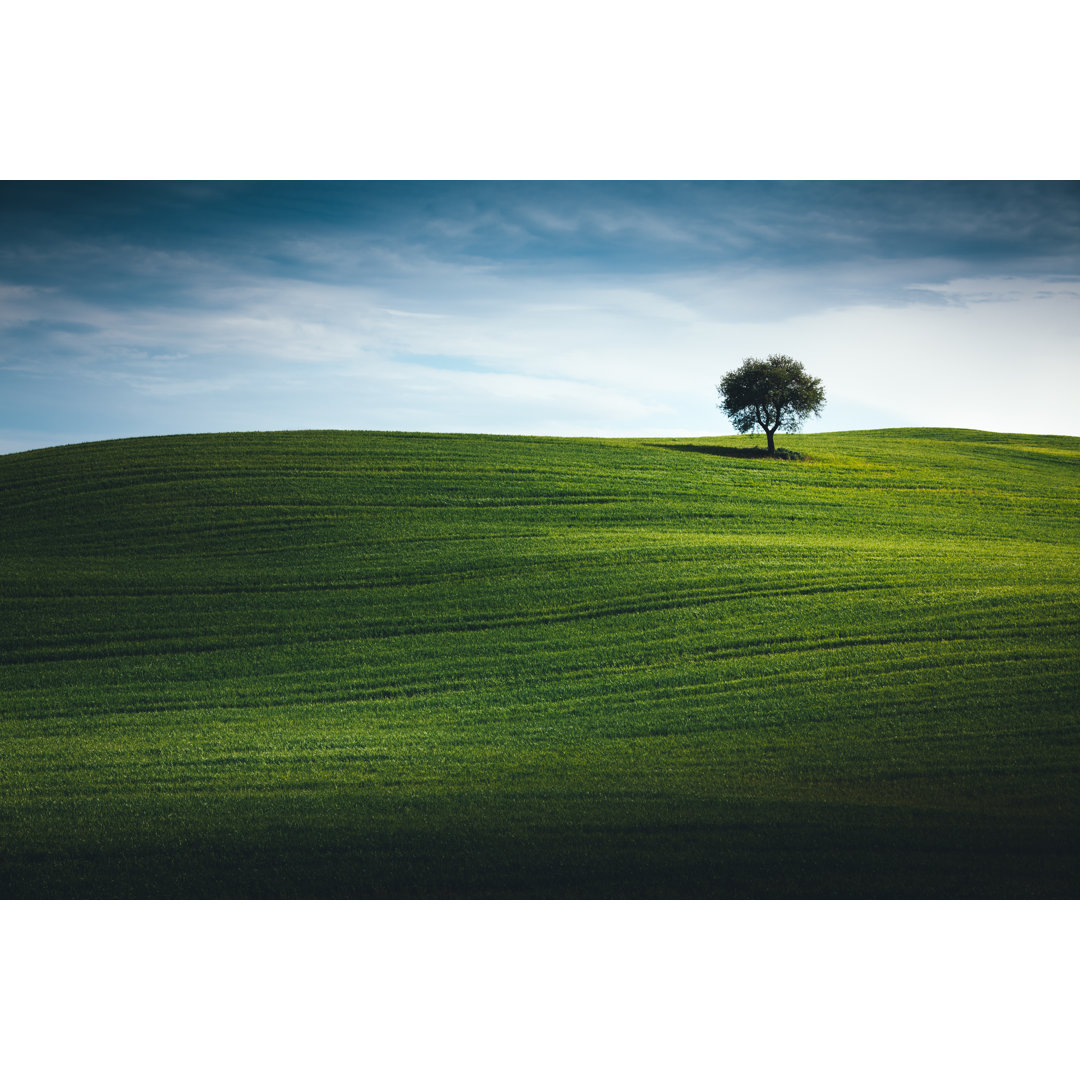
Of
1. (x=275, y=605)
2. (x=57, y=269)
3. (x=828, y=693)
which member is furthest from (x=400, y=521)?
(x=828, y=693)

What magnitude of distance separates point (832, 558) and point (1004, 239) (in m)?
6.45

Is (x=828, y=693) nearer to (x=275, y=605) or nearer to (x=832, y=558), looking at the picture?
(x=832, y=558)

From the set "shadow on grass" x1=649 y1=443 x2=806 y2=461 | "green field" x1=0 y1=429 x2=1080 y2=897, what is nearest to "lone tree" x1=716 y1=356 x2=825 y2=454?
"shadow on grass" x1=649 y1=443 x2=806 y2=461

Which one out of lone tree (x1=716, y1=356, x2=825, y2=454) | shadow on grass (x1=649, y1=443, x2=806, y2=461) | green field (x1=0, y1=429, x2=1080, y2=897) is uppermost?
lone tree (x1=716, y1=356, x2=825, y2=454)

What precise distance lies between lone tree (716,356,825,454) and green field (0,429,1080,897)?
5.80 meters

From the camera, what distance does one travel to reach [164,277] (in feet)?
45.4

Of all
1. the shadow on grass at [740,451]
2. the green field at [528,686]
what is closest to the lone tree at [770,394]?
the shadow on grass at [740,451]

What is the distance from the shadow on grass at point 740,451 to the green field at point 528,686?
5.06 m

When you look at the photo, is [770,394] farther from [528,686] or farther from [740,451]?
[528,686]

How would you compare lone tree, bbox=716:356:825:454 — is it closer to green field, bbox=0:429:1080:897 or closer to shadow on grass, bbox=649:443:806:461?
shadow on grass, bbox=649:443:806:461

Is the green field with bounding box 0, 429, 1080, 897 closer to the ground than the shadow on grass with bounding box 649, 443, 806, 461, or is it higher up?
closer to the ground

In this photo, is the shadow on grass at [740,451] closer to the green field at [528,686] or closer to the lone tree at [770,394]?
the lone tree at [770,394]

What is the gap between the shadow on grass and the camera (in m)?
27.0

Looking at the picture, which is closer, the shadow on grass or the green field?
the green field
